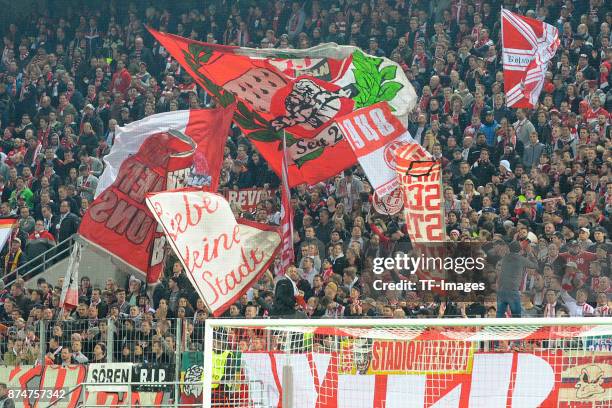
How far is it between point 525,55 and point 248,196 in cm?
459

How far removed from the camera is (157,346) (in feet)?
51.3

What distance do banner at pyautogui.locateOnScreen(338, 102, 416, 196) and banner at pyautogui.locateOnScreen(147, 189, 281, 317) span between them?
1.53 meters

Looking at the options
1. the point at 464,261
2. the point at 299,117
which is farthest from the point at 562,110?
the point at 464,261

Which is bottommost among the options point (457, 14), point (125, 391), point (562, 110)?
point (125, 391)

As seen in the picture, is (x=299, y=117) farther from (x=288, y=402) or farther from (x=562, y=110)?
(x=288, y=402)

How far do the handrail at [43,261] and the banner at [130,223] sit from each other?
106 inches

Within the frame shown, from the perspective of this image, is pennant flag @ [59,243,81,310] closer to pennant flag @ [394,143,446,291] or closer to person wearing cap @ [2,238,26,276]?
person wearing cap @ [2,238,26,276]

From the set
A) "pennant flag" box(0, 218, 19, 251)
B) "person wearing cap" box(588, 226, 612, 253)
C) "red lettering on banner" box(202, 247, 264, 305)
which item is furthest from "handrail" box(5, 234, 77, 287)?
"person wearing cap" box(588, 226, 612, 253)

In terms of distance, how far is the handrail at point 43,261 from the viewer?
66.4 ft

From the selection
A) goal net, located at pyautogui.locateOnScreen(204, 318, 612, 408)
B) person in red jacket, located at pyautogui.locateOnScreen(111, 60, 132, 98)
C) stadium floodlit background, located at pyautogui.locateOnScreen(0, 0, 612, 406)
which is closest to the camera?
goal net, located at pyautogui.locateOnScreen(204, 318, 612, 408)

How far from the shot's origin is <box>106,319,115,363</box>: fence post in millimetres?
15891

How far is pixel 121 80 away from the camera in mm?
25312

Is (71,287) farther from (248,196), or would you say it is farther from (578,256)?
(578,256)

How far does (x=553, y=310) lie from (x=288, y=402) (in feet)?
15.9
